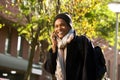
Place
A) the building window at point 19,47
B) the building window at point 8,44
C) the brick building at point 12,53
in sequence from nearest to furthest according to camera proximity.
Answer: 1. the brick building at point 12,53
2. the building window at point 8,44
3. the building window at point 19,47

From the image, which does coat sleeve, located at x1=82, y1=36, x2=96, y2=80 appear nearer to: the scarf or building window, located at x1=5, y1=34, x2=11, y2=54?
the scarf

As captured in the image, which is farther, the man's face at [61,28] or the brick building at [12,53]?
the brick building at [12,53]

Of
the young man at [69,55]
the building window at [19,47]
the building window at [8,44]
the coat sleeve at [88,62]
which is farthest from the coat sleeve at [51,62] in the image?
the building window at [19,47]

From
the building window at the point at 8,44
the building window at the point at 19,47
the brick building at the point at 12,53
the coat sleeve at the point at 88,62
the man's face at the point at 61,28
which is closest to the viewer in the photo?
the coat sleeve at the point at 88,62

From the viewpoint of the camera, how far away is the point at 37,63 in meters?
35.5

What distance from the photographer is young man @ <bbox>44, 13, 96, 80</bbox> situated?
409 centimetres

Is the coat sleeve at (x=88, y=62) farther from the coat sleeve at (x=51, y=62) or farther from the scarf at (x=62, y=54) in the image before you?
the coat sleeve at (x=51, y=62)

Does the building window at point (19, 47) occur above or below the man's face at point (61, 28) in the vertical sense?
above

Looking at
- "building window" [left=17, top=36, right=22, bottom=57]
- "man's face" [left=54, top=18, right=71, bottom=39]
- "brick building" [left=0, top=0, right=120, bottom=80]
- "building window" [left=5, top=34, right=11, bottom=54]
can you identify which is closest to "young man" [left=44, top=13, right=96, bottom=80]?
"man's face" [left=54, top=18, right=71, bottom=39]

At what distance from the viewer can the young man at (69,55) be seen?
4.09m

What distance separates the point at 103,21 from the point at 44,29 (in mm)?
6635

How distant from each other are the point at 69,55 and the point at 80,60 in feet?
0.40

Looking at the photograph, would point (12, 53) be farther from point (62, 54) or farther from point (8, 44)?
point (62, 54)

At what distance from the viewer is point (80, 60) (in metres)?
4.16
